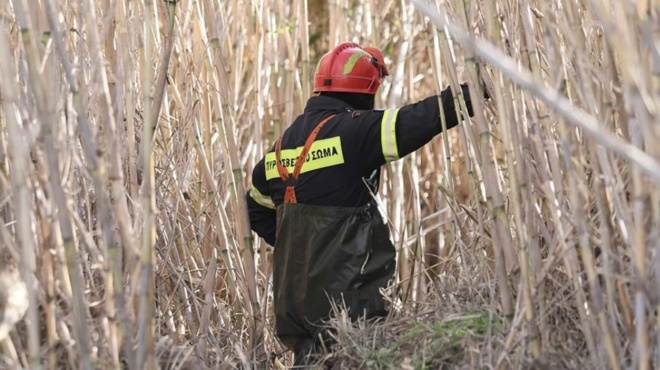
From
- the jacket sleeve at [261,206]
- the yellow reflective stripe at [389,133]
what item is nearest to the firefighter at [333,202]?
the yellow reflective stripe at [389,133]

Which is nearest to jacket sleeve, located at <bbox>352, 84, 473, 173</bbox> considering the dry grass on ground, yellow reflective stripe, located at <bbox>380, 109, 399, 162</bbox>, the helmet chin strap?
yellow reflective stripe, located at <bbox>380, 109, 399, 162</bbox>

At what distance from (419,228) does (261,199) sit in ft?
1.70

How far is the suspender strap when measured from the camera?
10.4 feet

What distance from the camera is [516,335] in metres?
2.40

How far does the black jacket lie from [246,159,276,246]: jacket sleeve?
1 centimetres

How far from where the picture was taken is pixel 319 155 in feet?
10.3

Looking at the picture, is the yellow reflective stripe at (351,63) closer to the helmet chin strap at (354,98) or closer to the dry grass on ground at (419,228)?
the helmet chin strap at (354,98)

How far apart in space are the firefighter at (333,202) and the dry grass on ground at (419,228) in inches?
5.2

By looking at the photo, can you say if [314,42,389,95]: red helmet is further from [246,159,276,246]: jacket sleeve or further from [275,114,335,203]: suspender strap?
[246,159,276,246]: jacket sleeve

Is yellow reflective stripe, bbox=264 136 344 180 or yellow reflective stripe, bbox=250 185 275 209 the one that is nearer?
yellow reflective stripe, bbox=264 136 344 180

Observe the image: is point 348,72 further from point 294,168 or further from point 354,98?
point 294,168

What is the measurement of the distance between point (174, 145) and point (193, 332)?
0.62m

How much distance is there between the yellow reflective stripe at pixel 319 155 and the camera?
3117 mm

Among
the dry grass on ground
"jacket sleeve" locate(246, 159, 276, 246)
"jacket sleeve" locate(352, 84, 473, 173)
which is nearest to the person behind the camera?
the dry grass on ground
